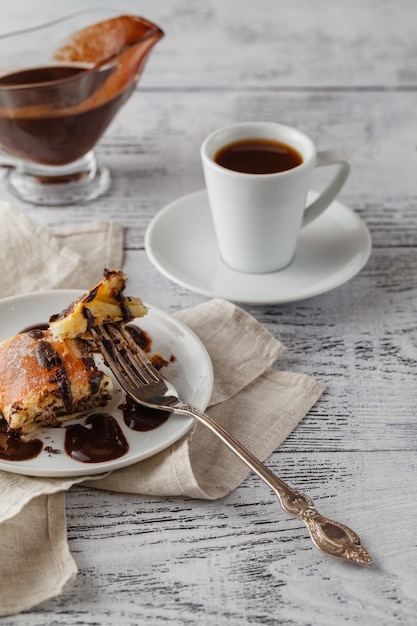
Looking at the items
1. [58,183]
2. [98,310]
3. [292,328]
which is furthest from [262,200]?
[58,183]

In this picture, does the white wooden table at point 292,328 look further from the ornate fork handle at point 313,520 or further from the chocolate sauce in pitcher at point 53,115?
the chocolate sauce in pitcher at point 53,115

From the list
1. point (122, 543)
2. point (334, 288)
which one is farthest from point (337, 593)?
point (334, 288)

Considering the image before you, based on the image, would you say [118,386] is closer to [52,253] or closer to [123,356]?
[123,356]

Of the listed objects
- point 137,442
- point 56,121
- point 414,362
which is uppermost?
point 56,121

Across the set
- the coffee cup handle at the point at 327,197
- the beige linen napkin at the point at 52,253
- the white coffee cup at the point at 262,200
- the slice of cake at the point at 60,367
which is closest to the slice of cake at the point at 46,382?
the slice of cake at the point at 60,367

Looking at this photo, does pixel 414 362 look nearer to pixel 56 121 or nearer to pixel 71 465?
pixel 71 465

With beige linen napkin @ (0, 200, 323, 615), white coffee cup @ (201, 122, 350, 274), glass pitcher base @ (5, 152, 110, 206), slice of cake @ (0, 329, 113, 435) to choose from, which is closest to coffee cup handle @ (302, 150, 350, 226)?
white coffee cup @ (201, 122, 350, 274)
